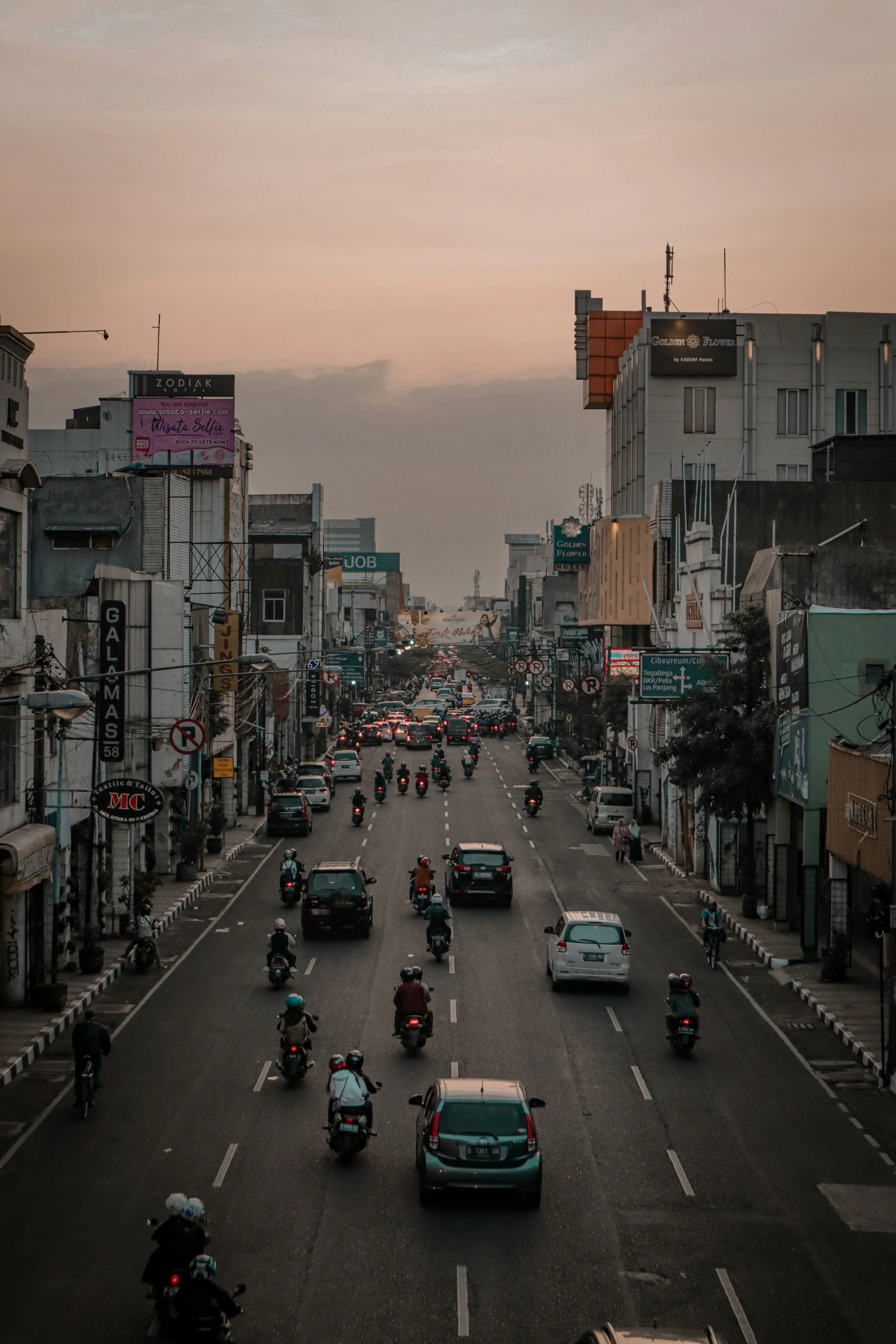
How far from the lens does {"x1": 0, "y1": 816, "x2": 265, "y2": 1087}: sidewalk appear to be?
23750 millimetres

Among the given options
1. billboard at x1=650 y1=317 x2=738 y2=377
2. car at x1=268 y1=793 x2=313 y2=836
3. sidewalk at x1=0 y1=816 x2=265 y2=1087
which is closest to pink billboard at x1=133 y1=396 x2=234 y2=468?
car at x1=268 y1=793 x2=313 y2=836

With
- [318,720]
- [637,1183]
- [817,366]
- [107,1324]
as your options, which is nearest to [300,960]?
[637,1183]

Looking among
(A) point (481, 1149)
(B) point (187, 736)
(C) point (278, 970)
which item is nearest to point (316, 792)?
(B) point (187, 736)

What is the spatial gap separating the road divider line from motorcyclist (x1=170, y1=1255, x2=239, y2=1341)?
1014cm

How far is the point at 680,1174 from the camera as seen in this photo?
18.2 metres

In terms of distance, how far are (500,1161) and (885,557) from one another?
2846 centimetres

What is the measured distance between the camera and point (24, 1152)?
19094mm

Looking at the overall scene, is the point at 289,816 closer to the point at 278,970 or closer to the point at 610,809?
the point at 610,809

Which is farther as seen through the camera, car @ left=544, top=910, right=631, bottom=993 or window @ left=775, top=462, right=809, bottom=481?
window @ left=775, top=462, right=809, bottom=481

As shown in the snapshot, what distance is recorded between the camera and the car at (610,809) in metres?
56.1

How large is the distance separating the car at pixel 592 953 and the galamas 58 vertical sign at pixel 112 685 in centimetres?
1143

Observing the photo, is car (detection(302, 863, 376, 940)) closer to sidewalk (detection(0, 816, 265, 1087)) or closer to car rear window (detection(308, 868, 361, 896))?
car rear window (detection(308, 868, 361, 896))

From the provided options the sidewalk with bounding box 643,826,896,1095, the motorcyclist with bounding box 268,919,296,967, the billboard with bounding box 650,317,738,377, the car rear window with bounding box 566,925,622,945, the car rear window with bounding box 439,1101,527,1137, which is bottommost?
the sidewalk with bounding box 643,826,896,1095

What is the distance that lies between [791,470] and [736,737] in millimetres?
55458
